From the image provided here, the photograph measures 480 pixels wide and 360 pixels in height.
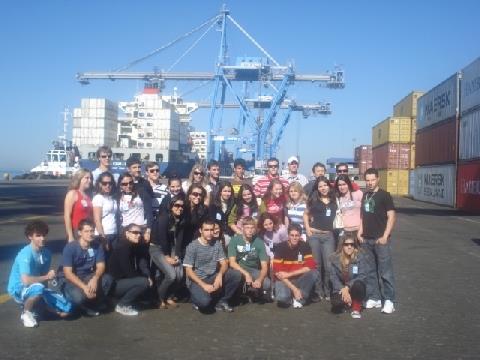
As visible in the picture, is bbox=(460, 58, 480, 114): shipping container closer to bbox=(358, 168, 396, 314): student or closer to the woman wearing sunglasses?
bbox=(358, 168, 396, 314): student

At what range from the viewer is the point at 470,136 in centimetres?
2525

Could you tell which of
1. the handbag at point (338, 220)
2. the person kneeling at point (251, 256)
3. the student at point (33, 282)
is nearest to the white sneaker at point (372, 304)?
the handbag at point (338, 220)

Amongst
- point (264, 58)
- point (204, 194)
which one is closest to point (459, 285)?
point (204, 194)

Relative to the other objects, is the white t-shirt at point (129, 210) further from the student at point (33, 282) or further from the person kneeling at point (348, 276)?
the person kneeling at point (348, 276)

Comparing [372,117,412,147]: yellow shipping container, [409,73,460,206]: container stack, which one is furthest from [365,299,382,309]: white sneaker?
[372,117,412,147]: yellow shipping container

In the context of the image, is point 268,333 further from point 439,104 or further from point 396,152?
point 396,152

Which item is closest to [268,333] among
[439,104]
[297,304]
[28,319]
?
[297,304]

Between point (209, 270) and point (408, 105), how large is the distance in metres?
40.9

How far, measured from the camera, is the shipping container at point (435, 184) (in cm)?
2884

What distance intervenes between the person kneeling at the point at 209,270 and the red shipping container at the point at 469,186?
66.0 feet

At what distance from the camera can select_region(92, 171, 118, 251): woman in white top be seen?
688 cm

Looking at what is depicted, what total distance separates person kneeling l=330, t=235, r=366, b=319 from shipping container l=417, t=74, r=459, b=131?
2372 cm

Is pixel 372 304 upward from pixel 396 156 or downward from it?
downward

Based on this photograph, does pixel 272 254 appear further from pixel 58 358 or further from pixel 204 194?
pixel 58 358
